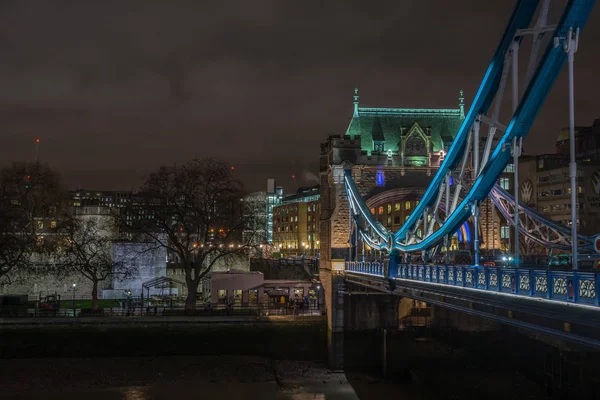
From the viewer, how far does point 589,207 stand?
6544 cm

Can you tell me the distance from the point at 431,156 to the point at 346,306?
10494 millimetres

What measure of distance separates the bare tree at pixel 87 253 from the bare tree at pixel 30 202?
169 centimetres

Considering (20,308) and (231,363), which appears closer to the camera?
(231,363)

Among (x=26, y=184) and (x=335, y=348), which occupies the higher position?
(x=26, y=184)

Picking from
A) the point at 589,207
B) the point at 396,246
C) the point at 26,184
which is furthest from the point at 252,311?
the point at 589,207

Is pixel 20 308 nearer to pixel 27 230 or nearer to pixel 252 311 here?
pixel 27 230

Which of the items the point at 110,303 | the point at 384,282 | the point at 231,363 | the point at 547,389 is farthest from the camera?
the point at 110,303

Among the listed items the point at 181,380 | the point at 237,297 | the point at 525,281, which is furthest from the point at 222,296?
the point at 525,281

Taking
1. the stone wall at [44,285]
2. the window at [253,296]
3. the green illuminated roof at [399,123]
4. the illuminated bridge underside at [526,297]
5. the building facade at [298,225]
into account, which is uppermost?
the green illuminated roof at [399,123]

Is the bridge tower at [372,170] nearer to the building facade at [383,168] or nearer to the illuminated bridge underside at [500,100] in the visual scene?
the building facade at [383,168]

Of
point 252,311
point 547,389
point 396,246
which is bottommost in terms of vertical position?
point 547,389

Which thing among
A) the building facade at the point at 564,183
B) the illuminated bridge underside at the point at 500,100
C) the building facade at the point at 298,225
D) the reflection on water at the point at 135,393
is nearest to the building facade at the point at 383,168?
the reflection on water at the point at 135,393

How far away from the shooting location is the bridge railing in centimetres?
1228

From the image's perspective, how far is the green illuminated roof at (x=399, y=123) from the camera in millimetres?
44594
